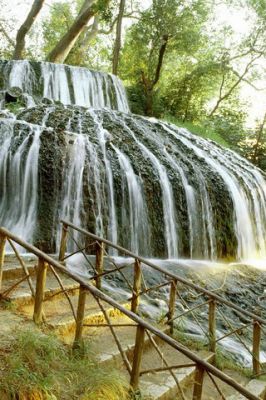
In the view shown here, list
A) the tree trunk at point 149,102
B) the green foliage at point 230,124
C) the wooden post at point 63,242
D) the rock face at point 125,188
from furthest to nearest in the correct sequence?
the green foliage at point 230,124
the tree trunk at point 149,102
the rock face at point 125,188
the wooden post at point 63,242

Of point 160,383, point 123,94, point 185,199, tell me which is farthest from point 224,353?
point 123,94

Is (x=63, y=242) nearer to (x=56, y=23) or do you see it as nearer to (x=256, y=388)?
(x=256, y=388)

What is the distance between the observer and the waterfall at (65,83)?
51.8 ft

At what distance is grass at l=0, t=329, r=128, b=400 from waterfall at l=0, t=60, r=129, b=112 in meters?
13.2

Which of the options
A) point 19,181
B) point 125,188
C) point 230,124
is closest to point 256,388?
point 125,188

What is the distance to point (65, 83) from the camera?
53.7 ft

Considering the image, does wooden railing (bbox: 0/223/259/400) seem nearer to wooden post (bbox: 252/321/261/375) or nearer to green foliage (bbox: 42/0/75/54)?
wooden post (bbox: 252/321/261/375)

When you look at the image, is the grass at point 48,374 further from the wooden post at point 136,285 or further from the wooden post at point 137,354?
the wooden post at point 136,285

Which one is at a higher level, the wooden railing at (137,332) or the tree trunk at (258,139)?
the tree trunk at (258,139)

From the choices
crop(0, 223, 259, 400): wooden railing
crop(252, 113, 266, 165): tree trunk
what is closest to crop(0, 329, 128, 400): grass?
crop(0, 223, 259, 400): wooden railing

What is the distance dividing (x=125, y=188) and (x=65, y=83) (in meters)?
9.04

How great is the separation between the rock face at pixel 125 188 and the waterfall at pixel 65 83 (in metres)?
4.42

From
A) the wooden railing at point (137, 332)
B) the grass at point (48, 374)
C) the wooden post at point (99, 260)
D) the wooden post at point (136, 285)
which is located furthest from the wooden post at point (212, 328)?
the grass at point (48, 374)

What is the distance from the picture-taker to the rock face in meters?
7.99
